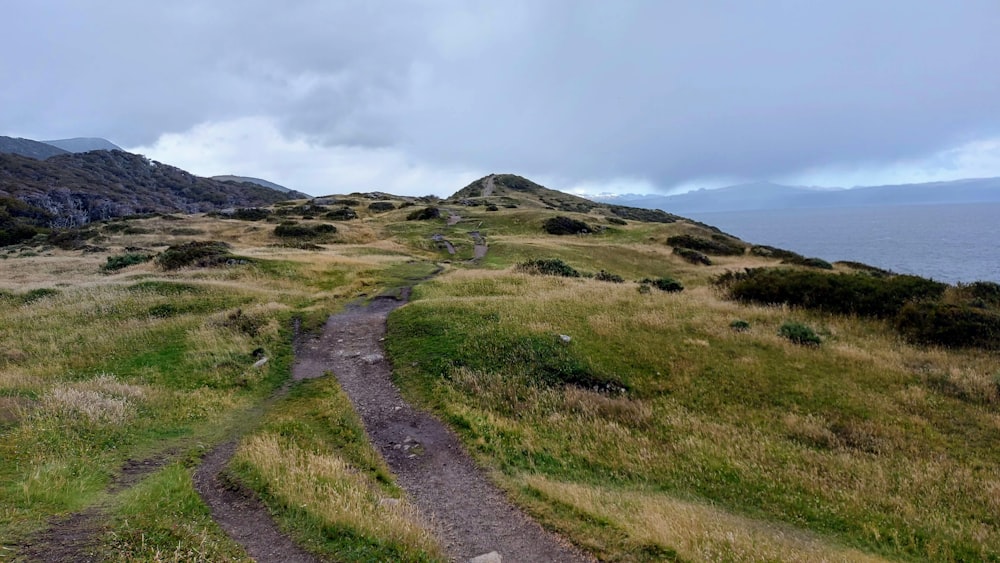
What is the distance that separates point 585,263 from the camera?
4181 centimetres

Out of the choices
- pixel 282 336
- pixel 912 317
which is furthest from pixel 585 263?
pixel 282 336

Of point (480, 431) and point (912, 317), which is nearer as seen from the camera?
point (480, 431)

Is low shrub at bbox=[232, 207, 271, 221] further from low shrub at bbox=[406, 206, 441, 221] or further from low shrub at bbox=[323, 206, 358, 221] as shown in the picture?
low shrub at bbox=[406, 206, 441, 221]

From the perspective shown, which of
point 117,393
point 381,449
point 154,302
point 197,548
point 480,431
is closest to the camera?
point 197,548

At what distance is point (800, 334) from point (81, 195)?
180519 millimetres

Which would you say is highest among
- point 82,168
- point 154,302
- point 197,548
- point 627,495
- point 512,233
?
point 82,168

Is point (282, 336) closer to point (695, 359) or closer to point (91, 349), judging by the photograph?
point (91, 349)

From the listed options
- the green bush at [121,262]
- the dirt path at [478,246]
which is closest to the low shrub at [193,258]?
the green bush at [121,262]

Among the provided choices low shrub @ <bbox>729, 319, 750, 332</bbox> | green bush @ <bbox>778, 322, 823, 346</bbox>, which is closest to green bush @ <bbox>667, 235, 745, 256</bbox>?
low shrub @ <bbox>729, 319, 750, 332</bbox>

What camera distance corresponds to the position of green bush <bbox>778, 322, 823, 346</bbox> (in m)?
16.8

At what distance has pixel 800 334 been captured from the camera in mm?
17047

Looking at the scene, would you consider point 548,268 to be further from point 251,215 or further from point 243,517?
point 251,215

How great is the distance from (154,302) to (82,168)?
723ft

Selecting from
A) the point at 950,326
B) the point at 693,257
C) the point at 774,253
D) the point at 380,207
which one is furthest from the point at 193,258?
the point at 774,253
